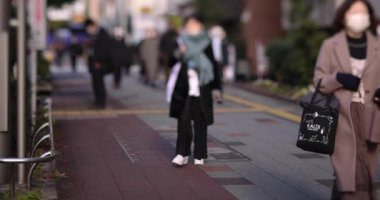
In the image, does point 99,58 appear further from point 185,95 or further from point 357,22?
point 357,22

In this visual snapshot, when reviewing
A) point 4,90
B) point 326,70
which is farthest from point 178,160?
point 326,70

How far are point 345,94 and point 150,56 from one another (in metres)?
20.8

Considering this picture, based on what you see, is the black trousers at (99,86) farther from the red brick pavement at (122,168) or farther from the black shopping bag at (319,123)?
the black shopping bag at (319,123)

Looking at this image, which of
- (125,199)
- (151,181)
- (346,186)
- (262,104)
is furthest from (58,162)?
(262,104)

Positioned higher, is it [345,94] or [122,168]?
[345,94]

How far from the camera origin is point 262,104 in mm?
19000

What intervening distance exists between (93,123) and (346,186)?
29.2 feet

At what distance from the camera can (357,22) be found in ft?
21.4

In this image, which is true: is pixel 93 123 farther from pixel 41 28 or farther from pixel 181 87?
pixel 181 87

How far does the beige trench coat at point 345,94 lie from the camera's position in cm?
648

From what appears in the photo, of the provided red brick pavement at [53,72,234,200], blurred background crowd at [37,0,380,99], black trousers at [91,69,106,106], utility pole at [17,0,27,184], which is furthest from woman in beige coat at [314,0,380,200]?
black trousers at [91,69,106,106]

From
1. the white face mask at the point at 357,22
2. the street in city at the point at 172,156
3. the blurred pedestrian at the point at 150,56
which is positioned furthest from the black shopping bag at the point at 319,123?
the blurred pedestrian at the point at 150,56

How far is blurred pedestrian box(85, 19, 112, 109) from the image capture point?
57.2 feet

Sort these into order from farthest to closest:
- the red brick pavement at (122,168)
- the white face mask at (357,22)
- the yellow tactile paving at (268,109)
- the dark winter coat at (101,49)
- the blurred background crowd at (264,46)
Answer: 1. the blurred background crowd at (264,46)
2. the dark winter coat at (101,49)
3. the yellow tactile paving at (268,109)
4. the red brick pavement at (122,168)
5. the white face mask at (357,22)
